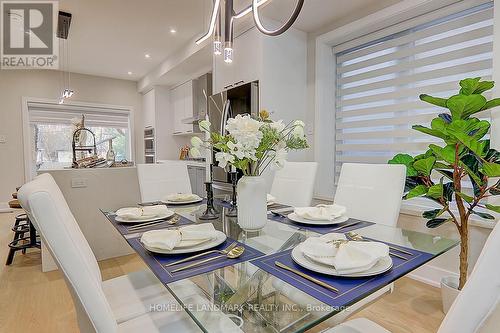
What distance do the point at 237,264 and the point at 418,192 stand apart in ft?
5.15

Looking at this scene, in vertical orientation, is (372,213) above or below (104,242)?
above

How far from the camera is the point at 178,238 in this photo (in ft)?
3.50

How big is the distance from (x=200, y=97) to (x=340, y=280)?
14.1ft

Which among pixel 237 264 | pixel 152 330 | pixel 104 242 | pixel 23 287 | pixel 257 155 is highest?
pixel 257 155

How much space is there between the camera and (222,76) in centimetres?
366

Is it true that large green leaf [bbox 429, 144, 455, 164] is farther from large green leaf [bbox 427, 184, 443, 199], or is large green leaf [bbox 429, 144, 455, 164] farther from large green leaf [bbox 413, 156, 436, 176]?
large green leaf [bbox 427, 184, 443, 199]

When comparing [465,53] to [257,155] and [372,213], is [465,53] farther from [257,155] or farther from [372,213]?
[257,155]

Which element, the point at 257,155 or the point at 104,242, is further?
the point at 104,242

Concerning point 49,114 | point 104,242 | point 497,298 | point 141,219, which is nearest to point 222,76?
point 104,242

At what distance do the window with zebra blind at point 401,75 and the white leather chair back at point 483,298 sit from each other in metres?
2.24

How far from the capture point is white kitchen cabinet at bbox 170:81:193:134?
16.9 ft

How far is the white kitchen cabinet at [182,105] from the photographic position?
516cm

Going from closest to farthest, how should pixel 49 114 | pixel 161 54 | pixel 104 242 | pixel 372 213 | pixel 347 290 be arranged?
pixel 347 290, pixel 372 213, pixel 104 242, pixel 161 54, pixel 49 114

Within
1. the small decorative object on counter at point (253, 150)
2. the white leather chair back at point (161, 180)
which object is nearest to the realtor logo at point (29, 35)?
the white leather chair back at point (161, 180)
